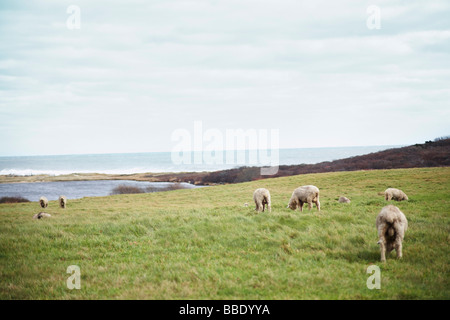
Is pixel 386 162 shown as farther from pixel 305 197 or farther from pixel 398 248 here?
pixel 398 248

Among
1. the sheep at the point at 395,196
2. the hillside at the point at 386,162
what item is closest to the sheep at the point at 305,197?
the sheep at the point at 395,196

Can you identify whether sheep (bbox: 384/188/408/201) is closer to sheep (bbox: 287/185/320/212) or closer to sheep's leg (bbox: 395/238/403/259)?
sheep (bbox: 287/185/320/212)

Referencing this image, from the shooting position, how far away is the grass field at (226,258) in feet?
23.4

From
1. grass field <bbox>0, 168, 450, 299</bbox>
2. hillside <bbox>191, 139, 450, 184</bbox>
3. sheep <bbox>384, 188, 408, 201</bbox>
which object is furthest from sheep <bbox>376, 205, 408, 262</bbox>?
hillside <bbox>191, 139, 450, 184</bbox>

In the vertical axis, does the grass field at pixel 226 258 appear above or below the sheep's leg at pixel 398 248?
below

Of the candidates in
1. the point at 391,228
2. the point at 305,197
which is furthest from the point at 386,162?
the point at 391,228

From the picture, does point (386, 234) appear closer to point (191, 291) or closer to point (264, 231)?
point (264, 231)

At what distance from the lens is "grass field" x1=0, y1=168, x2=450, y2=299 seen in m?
7.12

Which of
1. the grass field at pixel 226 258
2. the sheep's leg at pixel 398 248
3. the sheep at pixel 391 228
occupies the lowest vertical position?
the grass field at pixel 226 258

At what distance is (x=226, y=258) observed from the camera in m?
9.54

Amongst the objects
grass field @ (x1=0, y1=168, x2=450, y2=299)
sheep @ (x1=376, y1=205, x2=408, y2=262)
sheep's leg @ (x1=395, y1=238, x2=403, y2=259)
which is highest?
sheep @ (x1=376, y1=205, x2=408, y2=262)

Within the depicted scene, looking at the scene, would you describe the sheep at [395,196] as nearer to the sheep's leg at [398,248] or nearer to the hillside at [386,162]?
the sheep's leg at [398,248]

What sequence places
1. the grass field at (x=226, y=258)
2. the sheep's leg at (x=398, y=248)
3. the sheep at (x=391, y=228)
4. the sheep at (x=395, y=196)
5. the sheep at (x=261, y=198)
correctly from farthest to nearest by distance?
1. the sheep at (x=395, y=196)
2. the sheep at (x=261, y=198)
3. the sheep's leg at (x=398, y=248)
4. the sheep at (x=391, y=228)
5. the grass field at (x=226, y=258)
